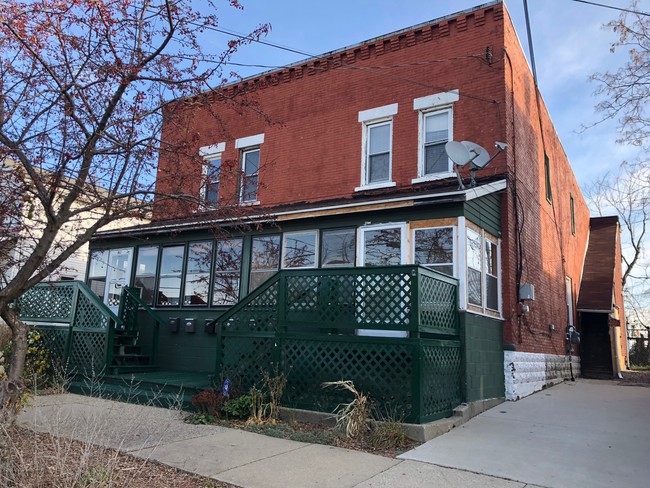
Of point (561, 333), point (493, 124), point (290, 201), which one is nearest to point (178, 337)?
point (290, 201)

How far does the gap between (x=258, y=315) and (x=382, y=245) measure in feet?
9.29

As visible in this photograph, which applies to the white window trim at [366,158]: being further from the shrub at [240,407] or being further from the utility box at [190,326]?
the shrub at [240,407]

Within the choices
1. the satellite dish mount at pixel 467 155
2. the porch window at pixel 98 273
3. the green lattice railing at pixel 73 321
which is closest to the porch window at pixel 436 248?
the satellite dish mount at pixel 467 155

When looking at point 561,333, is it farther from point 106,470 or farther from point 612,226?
point 106,470

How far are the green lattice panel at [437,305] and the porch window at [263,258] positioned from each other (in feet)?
14.0

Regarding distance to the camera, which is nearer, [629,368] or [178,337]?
[178,337]

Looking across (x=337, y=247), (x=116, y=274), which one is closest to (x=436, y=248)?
(x=337, y=247)

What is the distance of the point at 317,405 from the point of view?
771 centimetres

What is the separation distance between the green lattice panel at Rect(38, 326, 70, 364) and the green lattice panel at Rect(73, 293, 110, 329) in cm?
42

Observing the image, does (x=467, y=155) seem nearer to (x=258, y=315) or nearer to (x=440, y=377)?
(x=440, y=377)

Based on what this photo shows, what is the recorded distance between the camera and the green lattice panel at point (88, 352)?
10602 millimetres

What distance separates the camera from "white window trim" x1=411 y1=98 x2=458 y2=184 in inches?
446

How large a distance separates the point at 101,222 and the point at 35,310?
25.5ft

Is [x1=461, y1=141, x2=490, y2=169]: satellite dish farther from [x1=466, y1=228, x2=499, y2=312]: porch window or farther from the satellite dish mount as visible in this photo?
[x1=466, y1=228, x2=499, y2=312]: porch window
